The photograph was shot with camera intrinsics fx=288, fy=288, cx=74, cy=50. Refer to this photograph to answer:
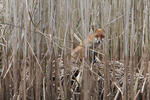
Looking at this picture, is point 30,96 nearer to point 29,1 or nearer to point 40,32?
point 40,32

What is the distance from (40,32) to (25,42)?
0.41 feet

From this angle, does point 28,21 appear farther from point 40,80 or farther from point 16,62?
point 40,80

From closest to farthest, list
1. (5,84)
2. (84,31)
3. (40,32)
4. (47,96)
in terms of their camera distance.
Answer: (84,31)
(40,32)
(47,96)
(5,84)

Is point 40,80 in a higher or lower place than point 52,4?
lower

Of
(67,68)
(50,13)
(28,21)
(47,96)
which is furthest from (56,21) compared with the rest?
(47,96)

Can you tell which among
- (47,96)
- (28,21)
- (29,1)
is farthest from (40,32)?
(47,96)

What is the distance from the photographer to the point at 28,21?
73.5 inches

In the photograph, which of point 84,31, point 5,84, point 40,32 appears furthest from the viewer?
point 5,84

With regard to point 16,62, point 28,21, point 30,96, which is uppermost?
point 28,21

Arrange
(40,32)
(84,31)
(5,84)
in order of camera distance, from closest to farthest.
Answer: (84,31), (40,32), (5,84)

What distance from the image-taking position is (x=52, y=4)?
1904mm

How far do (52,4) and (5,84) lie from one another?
0.71 m

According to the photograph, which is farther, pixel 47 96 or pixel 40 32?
pixel 47 96

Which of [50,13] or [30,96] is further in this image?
[30,96]
